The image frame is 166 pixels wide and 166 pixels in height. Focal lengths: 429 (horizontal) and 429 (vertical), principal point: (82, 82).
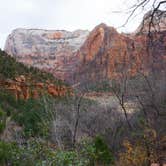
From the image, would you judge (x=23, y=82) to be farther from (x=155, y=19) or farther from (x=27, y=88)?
(x=155, y=19)

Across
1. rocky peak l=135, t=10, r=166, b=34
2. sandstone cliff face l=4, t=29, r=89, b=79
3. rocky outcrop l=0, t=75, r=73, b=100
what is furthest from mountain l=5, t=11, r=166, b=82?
rocky peak l=135, t=10, r=166, b=34

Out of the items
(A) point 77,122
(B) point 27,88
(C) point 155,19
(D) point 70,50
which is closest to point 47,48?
(D) point 70,50

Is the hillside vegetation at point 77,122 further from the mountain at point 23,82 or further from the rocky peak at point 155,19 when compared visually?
the rocky peak at point 155,19

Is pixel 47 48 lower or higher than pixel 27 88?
lower

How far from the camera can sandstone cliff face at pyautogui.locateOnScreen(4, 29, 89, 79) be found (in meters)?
107

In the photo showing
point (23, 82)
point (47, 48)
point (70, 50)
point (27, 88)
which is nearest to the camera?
point (23, 82)

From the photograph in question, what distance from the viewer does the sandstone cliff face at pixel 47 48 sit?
107 meters

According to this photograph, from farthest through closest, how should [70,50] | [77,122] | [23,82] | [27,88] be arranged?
[70,50]
[27,88]
[23,82]
[77,122]

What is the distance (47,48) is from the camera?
126 metres

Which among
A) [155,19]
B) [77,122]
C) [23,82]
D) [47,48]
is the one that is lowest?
[47,48]

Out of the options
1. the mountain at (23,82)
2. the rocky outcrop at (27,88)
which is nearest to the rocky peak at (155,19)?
the mountain at (23,82)

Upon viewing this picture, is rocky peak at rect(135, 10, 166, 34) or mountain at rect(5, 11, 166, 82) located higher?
rocky peak at rect(135, 10, 166, 34)

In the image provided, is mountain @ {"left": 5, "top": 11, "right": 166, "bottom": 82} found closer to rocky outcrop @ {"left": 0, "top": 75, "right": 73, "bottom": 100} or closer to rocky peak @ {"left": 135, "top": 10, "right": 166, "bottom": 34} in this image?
rocky outcrop @ {"left": 0, "top": 75, "right": 73, "bottom": 100}

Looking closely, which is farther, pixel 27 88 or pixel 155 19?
pixel 27 88
